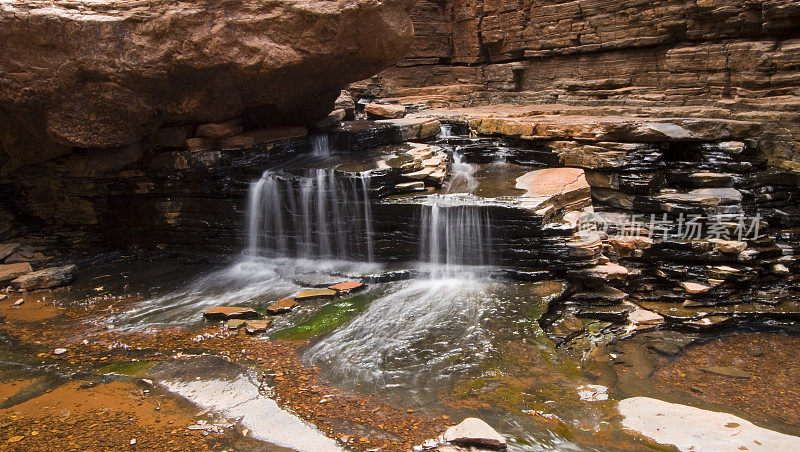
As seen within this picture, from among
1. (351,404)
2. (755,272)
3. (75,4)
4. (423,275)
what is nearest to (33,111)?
(75,4)

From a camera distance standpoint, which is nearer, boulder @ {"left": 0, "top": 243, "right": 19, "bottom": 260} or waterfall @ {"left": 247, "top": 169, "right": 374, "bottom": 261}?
waterfall @ {"left": 247, "top": 169, "right": 374, "bottom": 261}

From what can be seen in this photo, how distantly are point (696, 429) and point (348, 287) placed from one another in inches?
174

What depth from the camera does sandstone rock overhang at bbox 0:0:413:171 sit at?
7.66 meters

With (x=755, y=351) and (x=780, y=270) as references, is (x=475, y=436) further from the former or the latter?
(x=780, y=270)

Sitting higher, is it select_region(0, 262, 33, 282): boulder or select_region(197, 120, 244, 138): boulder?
select_region(197, 120, 244, 138): boulder

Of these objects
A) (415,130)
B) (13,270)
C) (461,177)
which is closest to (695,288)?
(461,177)

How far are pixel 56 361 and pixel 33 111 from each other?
4.09 metres

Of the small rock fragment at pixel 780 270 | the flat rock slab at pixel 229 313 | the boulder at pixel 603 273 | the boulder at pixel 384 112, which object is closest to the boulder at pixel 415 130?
the boulder at pixel 384 112

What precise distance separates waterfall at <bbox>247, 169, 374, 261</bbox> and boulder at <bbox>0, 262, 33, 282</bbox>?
3.43 m

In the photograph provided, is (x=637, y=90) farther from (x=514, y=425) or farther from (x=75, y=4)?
(x=75, y=4)

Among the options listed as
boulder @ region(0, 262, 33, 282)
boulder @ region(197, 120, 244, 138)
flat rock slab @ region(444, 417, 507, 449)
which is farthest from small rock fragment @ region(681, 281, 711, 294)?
boulder @ region(0, 262, 33, 282)

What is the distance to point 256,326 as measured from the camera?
6.73 meters

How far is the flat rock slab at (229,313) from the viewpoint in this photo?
7036 mm

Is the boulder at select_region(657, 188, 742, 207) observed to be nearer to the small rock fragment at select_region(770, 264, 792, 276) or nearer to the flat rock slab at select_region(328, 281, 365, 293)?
the small rock fragment at select_region(770, 264, 792, 276)
